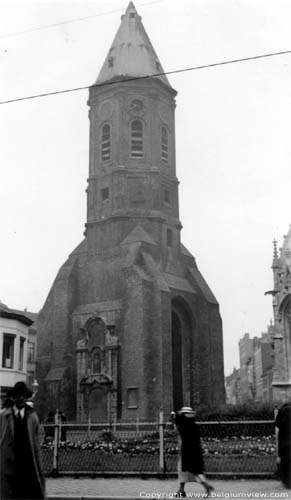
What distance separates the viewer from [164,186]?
45812 millimetres

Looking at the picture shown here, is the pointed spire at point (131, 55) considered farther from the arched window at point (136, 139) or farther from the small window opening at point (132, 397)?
the small window opening at point (132, 397)

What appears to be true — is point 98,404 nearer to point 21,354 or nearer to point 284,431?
point 21,354

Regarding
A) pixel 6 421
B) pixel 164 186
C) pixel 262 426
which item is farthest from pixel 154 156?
pixel 6 421

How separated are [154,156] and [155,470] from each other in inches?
1297

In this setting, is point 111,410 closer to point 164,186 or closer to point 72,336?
point 72,336

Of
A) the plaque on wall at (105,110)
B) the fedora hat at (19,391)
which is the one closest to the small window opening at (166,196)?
the plaque on wall at (105,110)

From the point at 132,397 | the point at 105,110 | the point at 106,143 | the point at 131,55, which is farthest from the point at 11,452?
the point at 131,55

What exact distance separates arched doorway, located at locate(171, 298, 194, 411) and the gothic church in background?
0.23 feet

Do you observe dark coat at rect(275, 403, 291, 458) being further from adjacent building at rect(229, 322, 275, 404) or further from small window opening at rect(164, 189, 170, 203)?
adjacent building at rect(229, 322, 275, 404)

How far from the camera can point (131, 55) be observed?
47.8 metres

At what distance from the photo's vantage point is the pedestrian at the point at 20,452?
7641mm

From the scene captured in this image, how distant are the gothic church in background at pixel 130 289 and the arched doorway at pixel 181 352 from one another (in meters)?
0.07

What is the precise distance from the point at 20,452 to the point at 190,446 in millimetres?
4145

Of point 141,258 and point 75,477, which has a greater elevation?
point 141,258
